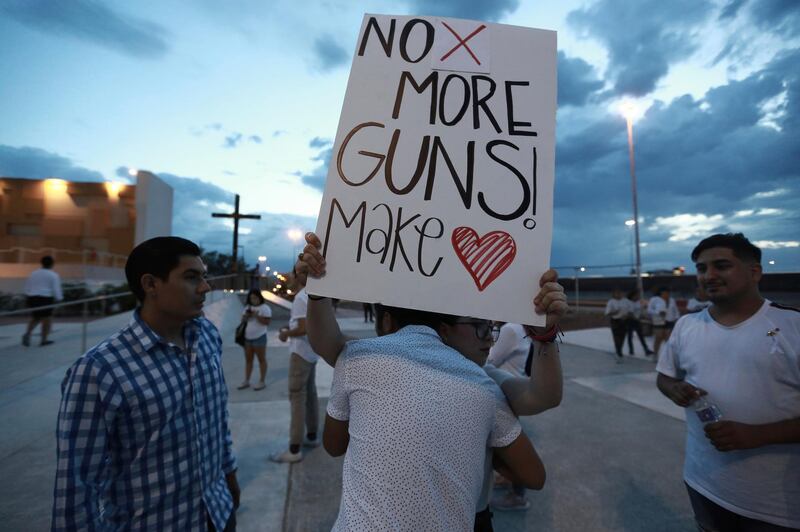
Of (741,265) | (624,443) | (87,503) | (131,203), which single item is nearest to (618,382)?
(624,443)

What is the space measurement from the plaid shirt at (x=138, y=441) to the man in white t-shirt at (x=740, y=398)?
2320mm

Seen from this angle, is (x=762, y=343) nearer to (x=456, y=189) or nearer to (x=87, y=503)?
(x=456, y=189)

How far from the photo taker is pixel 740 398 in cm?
189

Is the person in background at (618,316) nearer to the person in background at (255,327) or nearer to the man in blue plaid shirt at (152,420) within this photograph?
the person in background at (255,327)

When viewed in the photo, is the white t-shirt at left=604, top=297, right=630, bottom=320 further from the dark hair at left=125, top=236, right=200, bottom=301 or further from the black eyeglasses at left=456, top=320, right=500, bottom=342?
the dark hair at left=125, top=236, right=200, bottom=301

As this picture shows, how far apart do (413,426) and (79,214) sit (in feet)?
114

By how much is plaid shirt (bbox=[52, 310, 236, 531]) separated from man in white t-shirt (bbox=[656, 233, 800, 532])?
7.61 ft

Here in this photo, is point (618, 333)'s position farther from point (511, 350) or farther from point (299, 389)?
point (299, 389)

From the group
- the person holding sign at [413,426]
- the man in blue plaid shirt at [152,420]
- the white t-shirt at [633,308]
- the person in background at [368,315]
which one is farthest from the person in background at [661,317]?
the person in background at [368,315]

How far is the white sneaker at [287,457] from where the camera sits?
162 inches

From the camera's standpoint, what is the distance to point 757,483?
1806 mm

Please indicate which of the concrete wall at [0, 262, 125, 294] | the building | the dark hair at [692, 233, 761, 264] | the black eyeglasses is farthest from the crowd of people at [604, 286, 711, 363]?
the building

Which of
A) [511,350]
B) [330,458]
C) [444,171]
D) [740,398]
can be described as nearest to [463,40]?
[444,171]

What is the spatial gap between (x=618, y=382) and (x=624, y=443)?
3.12 meters
